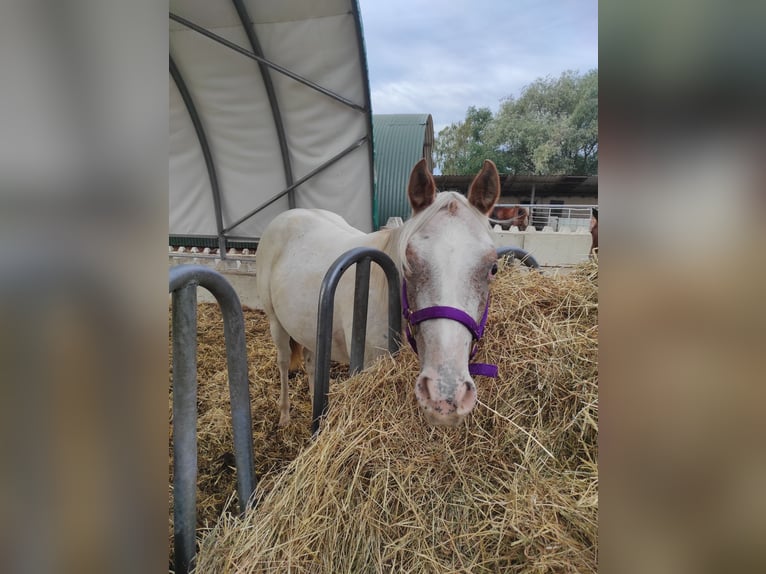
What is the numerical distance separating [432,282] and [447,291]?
0.07 meters

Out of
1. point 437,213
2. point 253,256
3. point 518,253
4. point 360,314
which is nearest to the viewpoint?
point 437,213

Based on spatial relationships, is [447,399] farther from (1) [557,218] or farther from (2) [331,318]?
(1) [557,218]

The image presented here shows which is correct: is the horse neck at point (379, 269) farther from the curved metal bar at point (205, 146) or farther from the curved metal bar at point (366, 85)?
the curved metal bar at point (205, 146)

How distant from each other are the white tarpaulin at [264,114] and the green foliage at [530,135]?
2428cm

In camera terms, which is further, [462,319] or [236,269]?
[236,269]

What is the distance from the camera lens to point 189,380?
3.45ft

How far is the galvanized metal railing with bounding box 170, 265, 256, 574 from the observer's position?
1016 mm

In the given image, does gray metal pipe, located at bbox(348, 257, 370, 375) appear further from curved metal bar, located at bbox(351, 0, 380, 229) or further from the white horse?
curved metal bar, located at bbox(351, 0, 380, 229)

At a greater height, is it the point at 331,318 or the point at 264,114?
the point at 264,114

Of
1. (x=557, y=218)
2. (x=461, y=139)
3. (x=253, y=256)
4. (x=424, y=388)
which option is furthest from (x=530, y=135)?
(x=424, y=388)

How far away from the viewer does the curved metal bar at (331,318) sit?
68.7 inches

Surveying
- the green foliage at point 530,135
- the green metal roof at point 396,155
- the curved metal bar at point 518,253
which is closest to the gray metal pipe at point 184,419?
the curved metal bar at point 518,253

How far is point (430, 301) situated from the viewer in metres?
1.52
